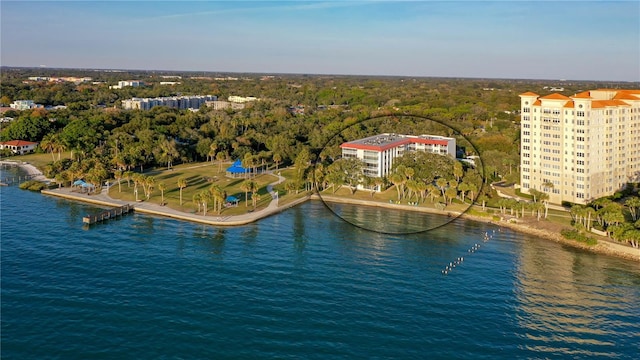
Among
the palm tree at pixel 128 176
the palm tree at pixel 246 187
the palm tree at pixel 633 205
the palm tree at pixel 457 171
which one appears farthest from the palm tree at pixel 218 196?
the palm tree at pixel 633 205

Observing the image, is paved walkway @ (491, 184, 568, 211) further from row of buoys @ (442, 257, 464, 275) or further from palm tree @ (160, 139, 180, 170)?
palm tree @ (160, 139, 180, 170)

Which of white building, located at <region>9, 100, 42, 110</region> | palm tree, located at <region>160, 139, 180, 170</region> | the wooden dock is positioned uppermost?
white building, located at <region>9, 100, 42, 110</region>

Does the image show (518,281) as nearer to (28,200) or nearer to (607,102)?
(607,102)

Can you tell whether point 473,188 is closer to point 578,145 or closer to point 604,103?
point 578,145

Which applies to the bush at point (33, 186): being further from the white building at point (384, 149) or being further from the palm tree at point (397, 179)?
the palm tree at point (397, 179)

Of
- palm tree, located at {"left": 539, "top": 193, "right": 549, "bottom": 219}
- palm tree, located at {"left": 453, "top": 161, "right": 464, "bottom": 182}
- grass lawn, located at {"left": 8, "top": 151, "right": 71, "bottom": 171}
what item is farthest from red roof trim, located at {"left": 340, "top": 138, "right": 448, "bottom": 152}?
grass lawn, located at {"left": 8, "top": 151, "right": 71, "bottom": 171}

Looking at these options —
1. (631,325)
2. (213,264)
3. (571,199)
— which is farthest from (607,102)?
(213,264)
